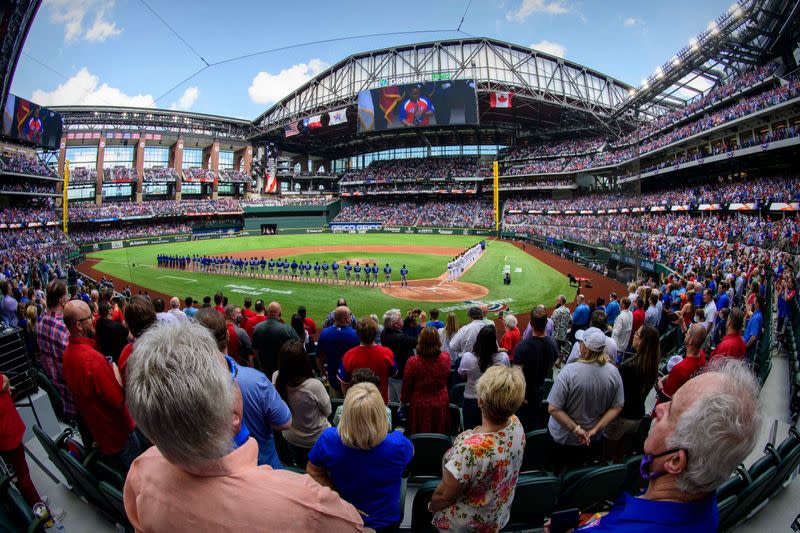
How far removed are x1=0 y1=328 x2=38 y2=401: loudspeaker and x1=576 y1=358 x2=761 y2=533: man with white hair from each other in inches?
323

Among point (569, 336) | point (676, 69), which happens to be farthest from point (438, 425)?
point (676, 69)

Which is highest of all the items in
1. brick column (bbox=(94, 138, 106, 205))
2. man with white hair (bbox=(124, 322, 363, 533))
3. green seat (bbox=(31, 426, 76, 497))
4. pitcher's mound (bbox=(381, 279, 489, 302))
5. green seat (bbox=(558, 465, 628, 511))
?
brick column (bbox=(94, 138, 106, 205))

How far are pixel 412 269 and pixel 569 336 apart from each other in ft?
68.7

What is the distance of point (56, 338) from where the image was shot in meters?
5.48

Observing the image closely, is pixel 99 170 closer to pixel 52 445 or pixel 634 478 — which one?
pixel 52 445

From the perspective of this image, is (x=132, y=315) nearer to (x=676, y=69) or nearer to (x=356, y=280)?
(x=356, y=280)

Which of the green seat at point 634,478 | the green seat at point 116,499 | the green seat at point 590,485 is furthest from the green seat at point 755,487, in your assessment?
the green seat at point 116,499

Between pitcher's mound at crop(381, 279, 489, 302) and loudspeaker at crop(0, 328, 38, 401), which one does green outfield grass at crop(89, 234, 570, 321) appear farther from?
loudspeaker at crop(0, 328, 38, 401)

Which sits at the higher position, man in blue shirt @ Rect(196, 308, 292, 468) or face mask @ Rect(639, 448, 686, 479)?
face mask @ Rect(639, 448, 686, 479)

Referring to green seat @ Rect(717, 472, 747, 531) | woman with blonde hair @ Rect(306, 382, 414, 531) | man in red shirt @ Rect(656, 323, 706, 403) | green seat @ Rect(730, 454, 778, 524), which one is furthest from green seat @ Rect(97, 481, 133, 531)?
man in red shirt @ Rect(656, 323, 706, 403)

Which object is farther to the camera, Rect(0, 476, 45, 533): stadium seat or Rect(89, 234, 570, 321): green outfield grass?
Rect(89, 234, 570, 321): green outfield grass

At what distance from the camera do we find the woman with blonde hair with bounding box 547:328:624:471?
414 cm

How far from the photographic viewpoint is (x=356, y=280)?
26.5 metres

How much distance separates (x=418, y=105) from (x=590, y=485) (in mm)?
60724
